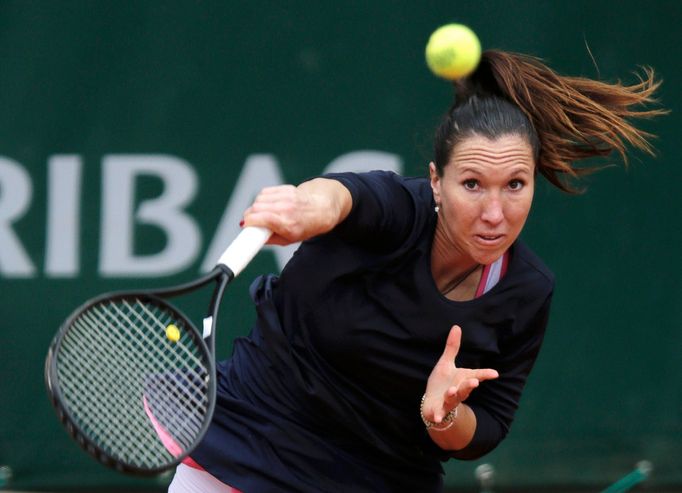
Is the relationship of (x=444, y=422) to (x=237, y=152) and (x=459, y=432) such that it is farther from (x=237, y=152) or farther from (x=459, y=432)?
(x=237, y=152)

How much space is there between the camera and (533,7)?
4.29m

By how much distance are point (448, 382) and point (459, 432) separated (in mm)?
195

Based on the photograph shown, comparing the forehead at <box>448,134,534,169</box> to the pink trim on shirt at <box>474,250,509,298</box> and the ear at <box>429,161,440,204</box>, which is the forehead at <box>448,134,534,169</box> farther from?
the pink trim on shirt at <box>474,250,509,298</box>

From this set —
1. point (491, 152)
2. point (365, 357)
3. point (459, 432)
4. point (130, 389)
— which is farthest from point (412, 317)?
point (130, 389)

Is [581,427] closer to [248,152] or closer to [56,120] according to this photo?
[248,152]

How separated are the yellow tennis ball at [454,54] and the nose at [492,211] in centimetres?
33

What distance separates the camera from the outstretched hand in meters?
2.60

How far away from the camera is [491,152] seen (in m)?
2.70

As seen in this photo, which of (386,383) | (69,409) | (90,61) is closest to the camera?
(69,409)

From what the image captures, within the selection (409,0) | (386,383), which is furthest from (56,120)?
(386,383)

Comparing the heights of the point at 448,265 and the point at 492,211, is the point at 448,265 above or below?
below

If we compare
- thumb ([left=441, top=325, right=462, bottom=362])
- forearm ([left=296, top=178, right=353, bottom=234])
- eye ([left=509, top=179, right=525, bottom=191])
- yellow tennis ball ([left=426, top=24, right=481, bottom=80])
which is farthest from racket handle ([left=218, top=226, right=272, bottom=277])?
yellow tennis ball ([left=426, top=24, right=481, bottom=80])

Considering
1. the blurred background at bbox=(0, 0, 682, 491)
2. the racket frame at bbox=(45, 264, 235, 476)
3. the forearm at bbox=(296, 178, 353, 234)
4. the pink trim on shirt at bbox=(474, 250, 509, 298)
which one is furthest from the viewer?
the blurred background at bbox=(0, 0, 682, 491)

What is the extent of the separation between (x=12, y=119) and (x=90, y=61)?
0.30m
